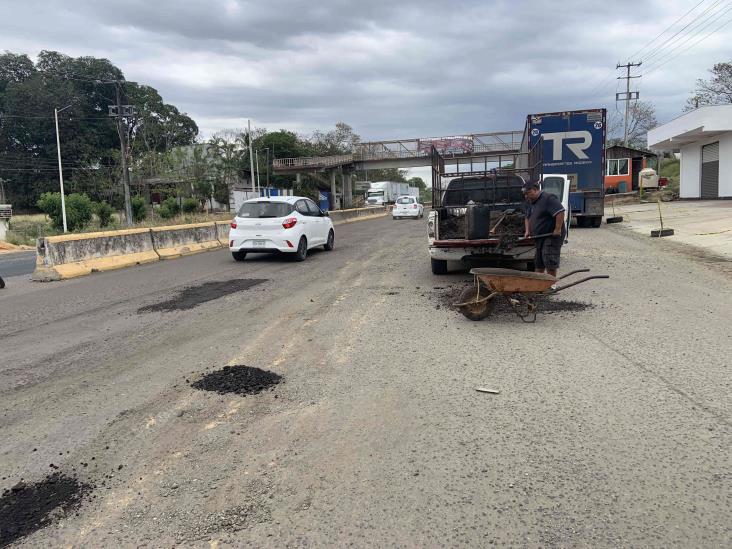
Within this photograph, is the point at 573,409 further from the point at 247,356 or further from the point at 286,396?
the point at 247,356

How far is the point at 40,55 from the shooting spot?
75.7m

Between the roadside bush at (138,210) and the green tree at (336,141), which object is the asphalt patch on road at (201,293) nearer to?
the roadside bush at (138,210)

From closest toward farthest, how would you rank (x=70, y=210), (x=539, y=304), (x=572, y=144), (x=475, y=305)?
(x=475, y=305)
(x=539, y=304)
(x=572, y=144)
(x=70, y=210)

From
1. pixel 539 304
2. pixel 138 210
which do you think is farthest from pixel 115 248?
pixel 138 210

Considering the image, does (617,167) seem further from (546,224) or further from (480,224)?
(546,224)

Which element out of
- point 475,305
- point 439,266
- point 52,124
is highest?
point 52,124

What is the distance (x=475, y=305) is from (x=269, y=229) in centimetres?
755

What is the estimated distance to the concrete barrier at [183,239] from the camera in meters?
15.4

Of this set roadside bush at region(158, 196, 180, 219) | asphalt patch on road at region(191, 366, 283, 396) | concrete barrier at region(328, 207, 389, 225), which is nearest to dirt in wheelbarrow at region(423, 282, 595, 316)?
asphalt patch on road at region(191, 366, 283, 396)

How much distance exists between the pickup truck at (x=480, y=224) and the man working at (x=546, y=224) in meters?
0.59

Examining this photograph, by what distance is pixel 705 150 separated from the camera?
34.1 m

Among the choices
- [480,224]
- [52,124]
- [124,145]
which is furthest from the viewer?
[52,124]

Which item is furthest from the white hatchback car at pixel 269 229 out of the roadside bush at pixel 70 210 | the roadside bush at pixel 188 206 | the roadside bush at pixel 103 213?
the roadside bush at pixel 188 206

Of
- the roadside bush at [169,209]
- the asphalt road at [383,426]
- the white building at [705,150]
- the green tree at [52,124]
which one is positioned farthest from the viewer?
the green tree at [52,124]
